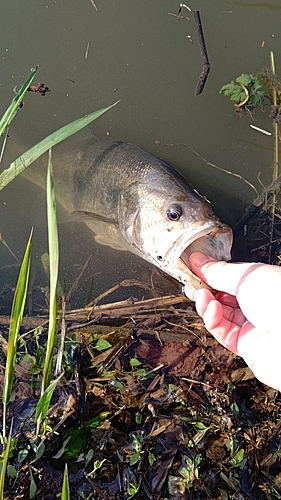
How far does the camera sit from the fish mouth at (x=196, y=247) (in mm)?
2754

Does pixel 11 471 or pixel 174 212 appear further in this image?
pixel 174 212

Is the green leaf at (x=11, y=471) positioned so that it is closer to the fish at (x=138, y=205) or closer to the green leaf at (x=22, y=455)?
the green leaf at (x=22, y=455)

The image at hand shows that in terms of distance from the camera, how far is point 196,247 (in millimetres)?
2898

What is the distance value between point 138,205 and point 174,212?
20.1 inches

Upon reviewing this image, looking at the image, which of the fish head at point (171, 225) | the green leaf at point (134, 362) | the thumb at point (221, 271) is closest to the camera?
the thumb at point (221, 271)

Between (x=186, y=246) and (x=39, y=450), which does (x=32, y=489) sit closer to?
(x=39, y=450)

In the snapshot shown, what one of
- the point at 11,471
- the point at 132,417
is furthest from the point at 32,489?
the point at 132,417

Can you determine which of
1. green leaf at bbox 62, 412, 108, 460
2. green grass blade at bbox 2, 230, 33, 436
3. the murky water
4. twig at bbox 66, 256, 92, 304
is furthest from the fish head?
green grass blade at bbox 2, 230, 33, 436

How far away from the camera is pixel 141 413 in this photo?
269cm

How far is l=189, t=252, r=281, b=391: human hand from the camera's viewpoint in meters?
2.12

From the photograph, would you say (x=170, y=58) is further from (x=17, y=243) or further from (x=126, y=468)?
(x=126, y=468)

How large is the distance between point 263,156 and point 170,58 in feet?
4.37

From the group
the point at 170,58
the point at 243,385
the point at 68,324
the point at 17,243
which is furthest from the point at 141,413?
the point at 170,58

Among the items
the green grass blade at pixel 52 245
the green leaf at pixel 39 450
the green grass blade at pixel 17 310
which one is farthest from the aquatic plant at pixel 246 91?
the green leaf at pixel 39 450
